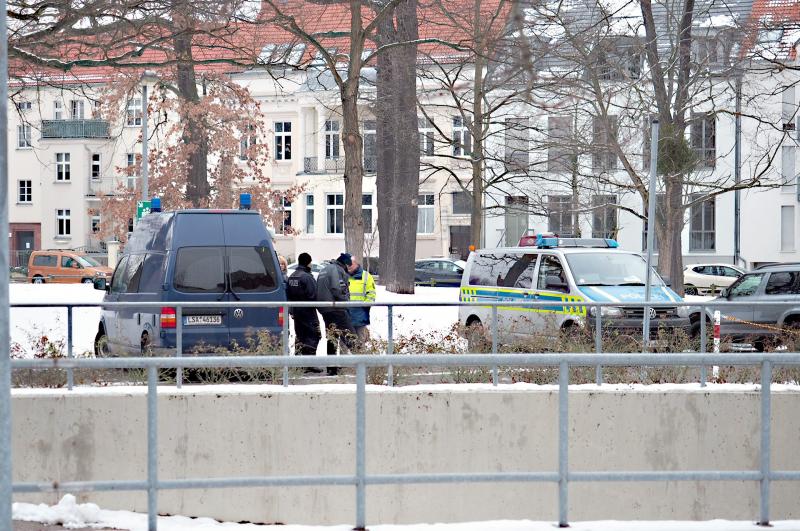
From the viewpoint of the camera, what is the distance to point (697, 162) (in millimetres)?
26812

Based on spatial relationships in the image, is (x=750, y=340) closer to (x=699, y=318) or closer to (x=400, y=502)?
(x=699, y=318)

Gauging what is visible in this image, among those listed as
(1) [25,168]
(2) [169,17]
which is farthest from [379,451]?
(1) [25,168]

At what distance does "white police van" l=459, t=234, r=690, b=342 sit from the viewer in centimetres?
1518

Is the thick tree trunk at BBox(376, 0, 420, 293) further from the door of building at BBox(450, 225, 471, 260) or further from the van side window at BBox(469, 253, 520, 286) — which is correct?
the door of building at BBox(450, 225, 471, 260)

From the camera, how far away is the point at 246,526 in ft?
31.7

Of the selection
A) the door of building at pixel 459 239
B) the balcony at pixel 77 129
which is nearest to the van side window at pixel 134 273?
the door of building at pixel 459 239

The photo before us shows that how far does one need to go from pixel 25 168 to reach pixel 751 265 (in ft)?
130

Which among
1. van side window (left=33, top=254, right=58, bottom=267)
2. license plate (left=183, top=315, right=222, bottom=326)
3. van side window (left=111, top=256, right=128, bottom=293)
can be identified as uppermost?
van side window (left=111, top=256, right=128, bottom=293)

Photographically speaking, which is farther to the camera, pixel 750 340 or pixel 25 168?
pixel 25 168

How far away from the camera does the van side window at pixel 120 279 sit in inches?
661

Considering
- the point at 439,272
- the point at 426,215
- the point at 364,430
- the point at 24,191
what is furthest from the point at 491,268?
the point at 24,191

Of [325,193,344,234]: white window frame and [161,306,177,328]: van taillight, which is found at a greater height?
[325,193,344,234]: white window frame

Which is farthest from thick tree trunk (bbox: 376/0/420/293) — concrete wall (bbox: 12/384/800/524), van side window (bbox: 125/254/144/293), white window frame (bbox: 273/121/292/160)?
white window frame (bbox: 273/121/292/160)

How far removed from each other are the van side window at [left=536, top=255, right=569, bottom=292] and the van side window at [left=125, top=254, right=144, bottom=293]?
6.19 m
